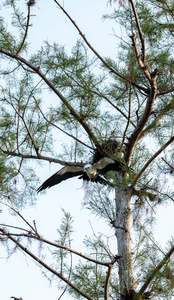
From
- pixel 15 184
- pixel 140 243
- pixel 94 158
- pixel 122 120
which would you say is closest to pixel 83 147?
pixel 94 158

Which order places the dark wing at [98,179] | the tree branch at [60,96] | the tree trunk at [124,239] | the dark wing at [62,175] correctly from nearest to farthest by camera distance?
1. the tree trunk at [124,239]
2. the tree branch at [60,96]
3. the dark wing at [98,179]
4. the dark wing at [62,175]

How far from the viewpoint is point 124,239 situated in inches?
101

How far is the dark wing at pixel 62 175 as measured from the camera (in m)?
2.99

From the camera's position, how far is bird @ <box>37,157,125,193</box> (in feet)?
9.22

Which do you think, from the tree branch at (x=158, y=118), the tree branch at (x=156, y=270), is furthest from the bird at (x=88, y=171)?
the tree branch at (x=156, y=270)

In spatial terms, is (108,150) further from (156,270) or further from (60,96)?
(156,270)

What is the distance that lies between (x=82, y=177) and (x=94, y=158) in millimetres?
153

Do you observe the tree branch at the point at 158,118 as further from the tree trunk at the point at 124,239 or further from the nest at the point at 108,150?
the tree trunk at the point at 124,239

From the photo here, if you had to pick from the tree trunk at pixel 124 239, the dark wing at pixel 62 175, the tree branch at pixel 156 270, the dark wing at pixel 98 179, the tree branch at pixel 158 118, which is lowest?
the tree branch at pixel 156 270

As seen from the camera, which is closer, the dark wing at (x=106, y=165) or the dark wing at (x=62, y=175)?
the dark wing at (x=106, y=165)

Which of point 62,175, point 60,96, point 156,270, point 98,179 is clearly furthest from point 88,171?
point 156,270

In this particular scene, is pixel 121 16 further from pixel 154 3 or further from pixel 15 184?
pixel 15 184

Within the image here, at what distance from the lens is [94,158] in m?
2.95

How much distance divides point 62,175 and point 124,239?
0.73m
